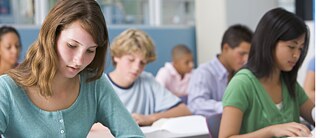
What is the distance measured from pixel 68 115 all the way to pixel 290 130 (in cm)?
79

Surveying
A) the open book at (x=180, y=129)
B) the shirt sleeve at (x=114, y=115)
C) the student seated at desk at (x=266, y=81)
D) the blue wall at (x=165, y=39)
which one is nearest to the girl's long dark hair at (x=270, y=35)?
the student seated at desk at (x=266, y=81)

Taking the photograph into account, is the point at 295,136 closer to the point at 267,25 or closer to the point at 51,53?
the point at 267,25

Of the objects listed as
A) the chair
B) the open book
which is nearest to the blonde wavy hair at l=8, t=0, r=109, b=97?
the open book

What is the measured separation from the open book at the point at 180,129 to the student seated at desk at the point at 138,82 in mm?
377

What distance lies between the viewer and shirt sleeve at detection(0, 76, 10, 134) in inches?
53.7

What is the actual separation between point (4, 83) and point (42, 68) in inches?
4.7

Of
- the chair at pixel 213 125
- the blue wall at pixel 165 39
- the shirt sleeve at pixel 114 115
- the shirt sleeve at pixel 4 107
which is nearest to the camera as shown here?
the shirt sleeve at pixel 4 107

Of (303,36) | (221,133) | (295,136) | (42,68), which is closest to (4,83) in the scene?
(42,68)

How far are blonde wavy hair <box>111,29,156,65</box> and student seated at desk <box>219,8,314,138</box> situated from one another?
0.82 metres

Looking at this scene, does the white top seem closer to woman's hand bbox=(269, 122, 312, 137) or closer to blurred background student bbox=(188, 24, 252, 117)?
blurred background student bbox=(188, 24, 252, 117)

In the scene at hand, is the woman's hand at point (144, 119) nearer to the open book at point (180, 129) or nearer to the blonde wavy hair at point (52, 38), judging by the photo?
the open book at point (180, 129)

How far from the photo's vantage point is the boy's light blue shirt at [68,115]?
1.40m

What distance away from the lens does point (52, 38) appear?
4.54 ft
